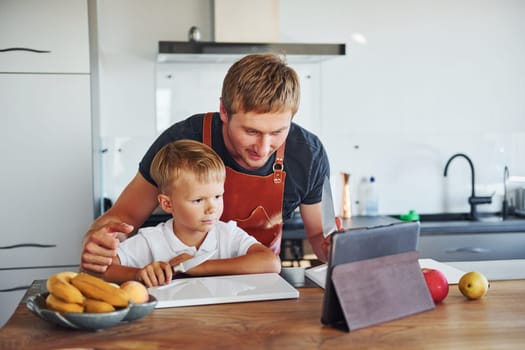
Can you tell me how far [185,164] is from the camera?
174 cm

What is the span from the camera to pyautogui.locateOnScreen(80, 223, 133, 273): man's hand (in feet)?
5.17

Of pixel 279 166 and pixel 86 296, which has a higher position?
pixel 279 166

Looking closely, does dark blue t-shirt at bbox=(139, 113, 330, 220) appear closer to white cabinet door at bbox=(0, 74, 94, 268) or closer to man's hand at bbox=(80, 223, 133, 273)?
man's hand at bbox=(80, 223, 133, 273)

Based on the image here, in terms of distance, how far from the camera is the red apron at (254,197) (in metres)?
2.04

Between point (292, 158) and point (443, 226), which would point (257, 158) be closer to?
point (292, 158)

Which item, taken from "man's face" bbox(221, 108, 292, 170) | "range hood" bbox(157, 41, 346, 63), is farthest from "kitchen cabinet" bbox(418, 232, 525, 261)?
"man's face" bbox(221, 108, 292, 170)

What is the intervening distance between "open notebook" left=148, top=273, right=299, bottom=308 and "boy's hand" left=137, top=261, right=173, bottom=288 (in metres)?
0.02

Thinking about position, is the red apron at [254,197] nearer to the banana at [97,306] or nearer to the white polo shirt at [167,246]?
the white polo shirt at [167,246]

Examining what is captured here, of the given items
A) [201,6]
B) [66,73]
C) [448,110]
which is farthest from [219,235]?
[448,110]

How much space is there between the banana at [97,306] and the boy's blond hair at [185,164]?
58 cm

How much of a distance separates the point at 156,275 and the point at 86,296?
0.30m

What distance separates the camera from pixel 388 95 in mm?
3840

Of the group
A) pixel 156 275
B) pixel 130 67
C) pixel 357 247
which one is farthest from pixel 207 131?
pixel 130 67

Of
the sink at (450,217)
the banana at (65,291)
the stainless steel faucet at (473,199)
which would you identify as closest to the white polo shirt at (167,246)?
the banana at (65,291)
